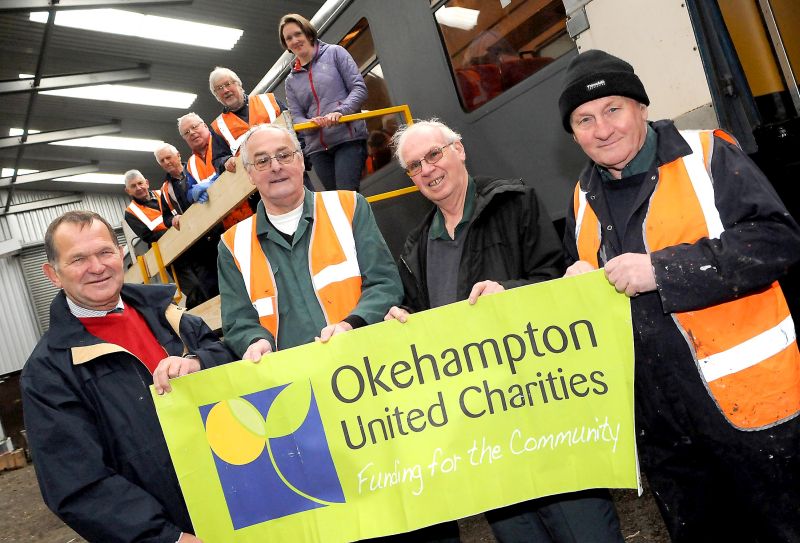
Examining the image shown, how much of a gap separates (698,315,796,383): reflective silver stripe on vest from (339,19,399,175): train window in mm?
4295

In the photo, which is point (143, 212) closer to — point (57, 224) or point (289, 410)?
point (57, 224)

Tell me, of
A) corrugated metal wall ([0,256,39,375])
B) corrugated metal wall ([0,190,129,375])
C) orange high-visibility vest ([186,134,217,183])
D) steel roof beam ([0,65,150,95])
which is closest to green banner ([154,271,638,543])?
orange high-visibility vest ([186,134,217,183])

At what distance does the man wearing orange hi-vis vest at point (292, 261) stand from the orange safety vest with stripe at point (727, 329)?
0.94 meters

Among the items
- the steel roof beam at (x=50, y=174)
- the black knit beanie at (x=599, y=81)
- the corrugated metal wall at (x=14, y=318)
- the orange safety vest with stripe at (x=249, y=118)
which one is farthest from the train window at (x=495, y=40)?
the corrugated metal wall at (x=14, y=318)

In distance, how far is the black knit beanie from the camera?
1760 millimetres

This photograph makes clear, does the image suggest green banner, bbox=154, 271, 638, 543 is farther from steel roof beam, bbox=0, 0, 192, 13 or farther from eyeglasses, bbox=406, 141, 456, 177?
steel roof beam, bbox=0, 0, 192, 13

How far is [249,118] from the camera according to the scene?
15.7 ft

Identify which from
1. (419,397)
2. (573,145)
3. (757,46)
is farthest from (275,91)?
(419,397)

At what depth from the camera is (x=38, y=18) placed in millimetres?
9758

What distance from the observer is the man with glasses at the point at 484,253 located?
1893mm

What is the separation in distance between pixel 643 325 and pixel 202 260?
4887 millimetres

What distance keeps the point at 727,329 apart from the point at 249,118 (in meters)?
4.01

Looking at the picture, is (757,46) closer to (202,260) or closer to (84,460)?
(84,460)

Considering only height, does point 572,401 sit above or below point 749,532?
above
